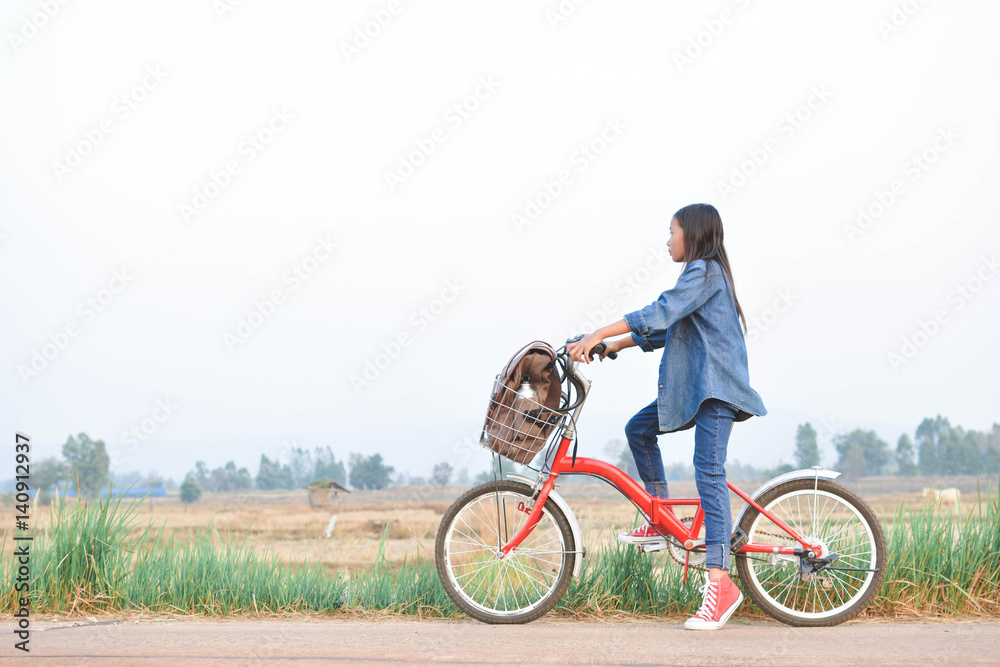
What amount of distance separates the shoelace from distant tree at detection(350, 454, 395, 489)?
51058 millimetres

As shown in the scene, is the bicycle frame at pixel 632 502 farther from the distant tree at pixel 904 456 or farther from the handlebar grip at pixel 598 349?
the distant tree at pixel 904 456

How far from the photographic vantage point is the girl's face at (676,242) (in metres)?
3.68

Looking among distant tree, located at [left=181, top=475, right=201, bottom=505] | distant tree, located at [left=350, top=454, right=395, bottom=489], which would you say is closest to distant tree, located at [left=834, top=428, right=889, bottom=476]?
distant tree, located at [left=350, top=454, right=395, bottom=489]

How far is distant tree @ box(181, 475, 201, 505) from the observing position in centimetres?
4734

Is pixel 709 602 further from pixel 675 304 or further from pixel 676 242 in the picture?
pixel 676 242

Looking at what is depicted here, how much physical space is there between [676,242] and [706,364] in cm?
61

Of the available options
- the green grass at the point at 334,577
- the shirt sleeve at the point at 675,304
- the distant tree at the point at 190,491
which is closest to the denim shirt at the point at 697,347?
the shirt sleeve at the point at 675,304

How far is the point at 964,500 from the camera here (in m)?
4.00

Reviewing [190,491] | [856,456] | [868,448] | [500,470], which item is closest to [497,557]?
[500,470]

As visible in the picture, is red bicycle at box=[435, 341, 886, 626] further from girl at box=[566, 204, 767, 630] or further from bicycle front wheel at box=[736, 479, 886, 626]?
girl at box=[566, 204, 767, 630]

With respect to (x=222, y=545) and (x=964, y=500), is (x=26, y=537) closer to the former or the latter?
(x=222, y=545)

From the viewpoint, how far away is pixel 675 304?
347 cm

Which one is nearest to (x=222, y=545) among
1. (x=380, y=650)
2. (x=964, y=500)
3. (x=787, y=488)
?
(x=380, y=650)

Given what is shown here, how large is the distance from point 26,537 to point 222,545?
0.96 metres
